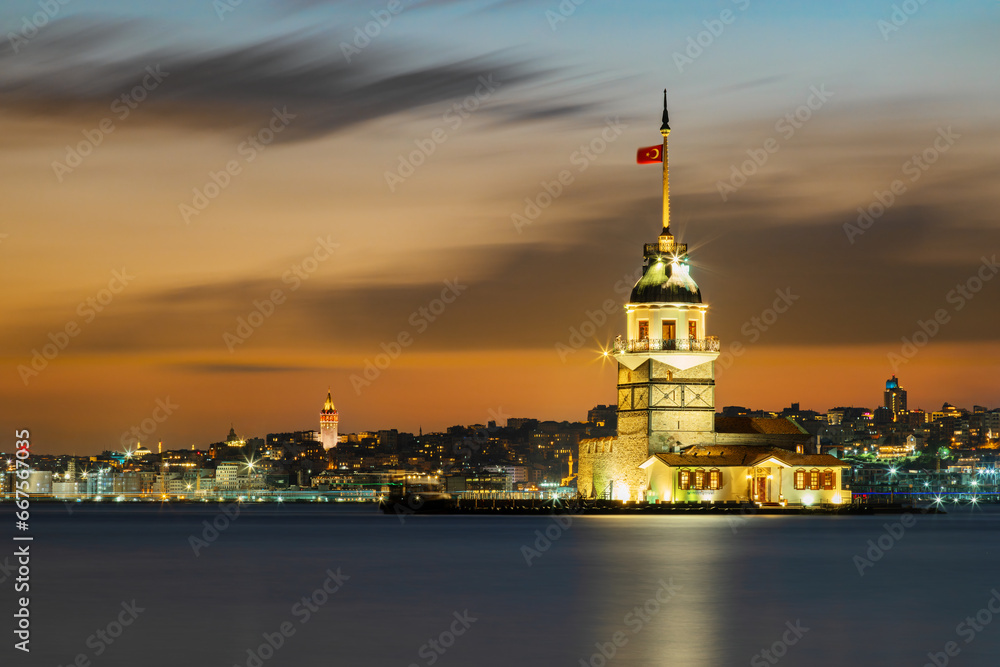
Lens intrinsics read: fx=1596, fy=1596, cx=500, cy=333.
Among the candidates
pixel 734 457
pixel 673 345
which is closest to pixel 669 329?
pixel 673 345

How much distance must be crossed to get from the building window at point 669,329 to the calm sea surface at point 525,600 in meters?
21.5

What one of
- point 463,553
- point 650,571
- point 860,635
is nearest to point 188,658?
point 860,635

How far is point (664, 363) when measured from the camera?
106 meters

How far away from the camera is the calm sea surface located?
120ft

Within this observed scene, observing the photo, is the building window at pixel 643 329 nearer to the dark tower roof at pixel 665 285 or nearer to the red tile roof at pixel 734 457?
the dark tower roof at pixel 665 285

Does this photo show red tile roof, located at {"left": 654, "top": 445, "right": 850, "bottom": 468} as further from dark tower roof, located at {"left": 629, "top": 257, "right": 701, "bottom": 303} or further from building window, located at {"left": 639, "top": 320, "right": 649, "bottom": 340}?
dark tower roof, located at {"left": 629, "top": 257, "right": 701, "bottom": 303}

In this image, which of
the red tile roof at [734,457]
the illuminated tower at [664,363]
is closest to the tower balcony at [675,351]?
Answer: the illuminated tower at [664,363]

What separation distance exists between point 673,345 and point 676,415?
188 inches

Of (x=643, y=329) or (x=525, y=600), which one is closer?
(x=525, y=600)

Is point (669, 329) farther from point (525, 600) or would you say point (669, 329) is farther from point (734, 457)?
point (525, 600)

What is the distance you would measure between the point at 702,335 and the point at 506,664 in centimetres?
7405

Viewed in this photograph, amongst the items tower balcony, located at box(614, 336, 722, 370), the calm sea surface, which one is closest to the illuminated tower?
tower balcony, located at box(614, 336, 722, 370)

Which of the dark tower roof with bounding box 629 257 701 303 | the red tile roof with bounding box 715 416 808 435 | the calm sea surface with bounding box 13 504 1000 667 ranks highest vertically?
the dark tower roof with bounding box 629 257 701 303

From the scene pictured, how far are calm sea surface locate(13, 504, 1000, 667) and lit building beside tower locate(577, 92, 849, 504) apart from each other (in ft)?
62.5
